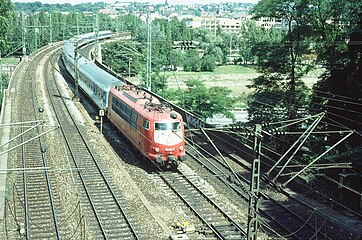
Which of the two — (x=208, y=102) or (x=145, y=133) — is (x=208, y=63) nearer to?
(x=208, y=102)

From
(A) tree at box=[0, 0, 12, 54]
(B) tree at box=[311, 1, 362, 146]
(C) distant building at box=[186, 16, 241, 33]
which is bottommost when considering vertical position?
(B) tree at box=[311, 1, 362, 146]

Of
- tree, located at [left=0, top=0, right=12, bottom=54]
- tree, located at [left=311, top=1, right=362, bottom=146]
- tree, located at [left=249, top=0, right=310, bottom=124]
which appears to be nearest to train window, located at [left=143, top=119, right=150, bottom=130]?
tree, located at [left=311, top=1, right=362, bottom=146]

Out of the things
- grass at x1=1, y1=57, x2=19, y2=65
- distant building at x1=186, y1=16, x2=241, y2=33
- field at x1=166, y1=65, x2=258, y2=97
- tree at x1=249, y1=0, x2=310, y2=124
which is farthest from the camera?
distant building at x1=186, y1=16, x2=241, y2=33

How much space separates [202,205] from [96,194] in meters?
4.05

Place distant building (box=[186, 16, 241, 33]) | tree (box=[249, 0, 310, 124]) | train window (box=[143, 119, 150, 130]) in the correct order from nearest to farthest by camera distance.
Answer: train window (box=[143, 119, 150, 130]) → tree (box=[249, 0, 310, 124]) → distant building (box=[186, 16, 241, 33])

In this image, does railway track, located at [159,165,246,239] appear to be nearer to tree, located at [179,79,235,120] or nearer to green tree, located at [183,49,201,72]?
tree, located at [179,79,235,120]

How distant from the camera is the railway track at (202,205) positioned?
1588 cm

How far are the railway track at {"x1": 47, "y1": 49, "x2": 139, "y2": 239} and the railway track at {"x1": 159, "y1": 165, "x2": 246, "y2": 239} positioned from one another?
239cm

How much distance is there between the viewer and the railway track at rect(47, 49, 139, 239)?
1586 centimetres

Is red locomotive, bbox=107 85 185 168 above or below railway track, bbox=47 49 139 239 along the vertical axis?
above

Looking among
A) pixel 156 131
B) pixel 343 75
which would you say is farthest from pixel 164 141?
pixel 343 75

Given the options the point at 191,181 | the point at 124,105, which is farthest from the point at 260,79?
the point at 191,181

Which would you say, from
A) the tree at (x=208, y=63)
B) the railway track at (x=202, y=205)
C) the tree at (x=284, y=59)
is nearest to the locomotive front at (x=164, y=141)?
the railway track at (x=202, y=205)

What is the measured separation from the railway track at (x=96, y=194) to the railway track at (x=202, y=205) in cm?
239
